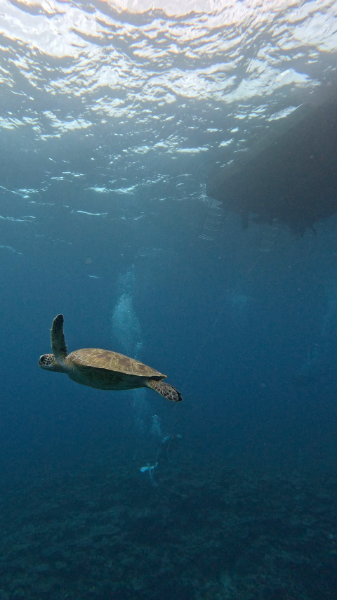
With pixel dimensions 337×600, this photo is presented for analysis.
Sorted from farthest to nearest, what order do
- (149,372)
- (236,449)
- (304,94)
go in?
1. (236,449)
2. (304,94)
3. (149,372)

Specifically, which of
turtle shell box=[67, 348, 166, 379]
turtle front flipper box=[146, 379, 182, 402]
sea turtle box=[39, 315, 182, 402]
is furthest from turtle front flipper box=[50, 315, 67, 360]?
turtle front flipper box=[146, 379, 182, 402]

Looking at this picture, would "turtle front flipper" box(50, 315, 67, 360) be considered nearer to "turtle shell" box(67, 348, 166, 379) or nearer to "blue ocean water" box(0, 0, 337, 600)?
"turtle shell" box(67, 348, 166, 379)

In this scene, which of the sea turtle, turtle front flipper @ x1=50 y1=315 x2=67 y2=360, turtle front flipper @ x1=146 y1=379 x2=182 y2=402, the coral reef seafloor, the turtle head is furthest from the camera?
the coral reef seafloor

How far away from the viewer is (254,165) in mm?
13875

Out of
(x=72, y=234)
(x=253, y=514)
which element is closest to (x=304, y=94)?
Result: (x=253, y=514)

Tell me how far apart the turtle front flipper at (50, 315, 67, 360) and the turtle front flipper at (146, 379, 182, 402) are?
1.62 metres

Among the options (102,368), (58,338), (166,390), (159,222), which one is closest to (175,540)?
(166,390)

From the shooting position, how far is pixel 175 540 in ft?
32.1

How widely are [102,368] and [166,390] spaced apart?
42.4 inches

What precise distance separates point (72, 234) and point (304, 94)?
2335 centimetres

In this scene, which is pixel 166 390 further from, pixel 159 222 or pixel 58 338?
pixel 159 222

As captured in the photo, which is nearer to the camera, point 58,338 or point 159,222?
point 58,338

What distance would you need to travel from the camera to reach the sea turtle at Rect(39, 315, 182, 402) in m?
4.34

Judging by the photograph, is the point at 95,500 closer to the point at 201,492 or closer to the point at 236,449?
the point at 201,492
